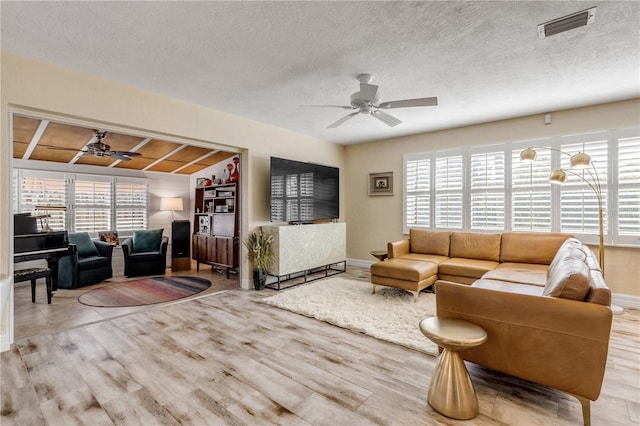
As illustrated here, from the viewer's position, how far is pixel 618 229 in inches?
153

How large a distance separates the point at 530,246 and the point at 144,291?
5617mm

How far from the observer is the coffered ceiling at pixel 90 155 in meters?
4.18

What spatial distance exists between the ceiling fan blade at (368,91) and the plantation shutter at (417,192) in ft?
9.22

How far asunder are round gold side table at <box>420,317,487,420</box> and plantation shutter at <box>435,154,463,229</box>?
359 cm

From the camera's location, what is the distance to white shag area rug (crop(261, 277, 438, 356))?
9.52 ft

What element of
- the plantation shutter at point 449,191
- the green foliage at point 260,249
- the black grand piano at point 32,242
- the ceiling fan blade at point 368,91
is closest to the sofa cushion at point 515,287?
the ceiling fan blade at point 368,91

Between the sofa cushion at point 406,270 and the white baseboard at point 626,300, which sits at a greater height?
the sofa cushion at point 406,270

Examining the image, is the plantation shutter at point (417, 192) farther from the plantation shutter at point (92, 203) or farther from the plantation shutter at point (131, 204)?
the plantation shutter at point (92, 203)

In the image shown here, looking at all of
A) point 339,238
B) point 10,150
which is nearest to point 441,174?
point 339,238

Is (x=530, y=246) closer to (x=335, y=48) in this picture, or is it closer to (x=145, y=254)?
(x=335, y=48)

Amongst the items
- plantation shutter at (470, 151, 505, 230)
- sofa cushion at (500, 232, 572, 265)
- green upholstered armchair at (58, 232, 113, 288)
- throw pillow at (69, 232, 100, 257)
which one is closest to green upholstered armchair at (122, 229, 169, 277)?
green upholstered armchair at (58, 232, 113, 288)

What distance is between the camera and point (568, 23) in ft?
7.22

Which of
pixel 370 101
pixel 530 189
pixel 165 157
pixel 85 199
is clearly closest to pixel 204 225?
pixel 165 157

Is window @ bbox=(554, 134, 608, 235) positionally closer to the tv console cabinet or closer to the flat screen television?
the flat screen television
